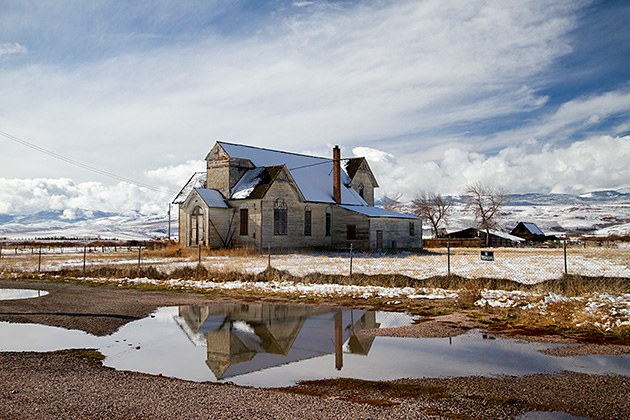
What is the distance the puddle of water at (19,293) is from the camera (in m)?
16.7

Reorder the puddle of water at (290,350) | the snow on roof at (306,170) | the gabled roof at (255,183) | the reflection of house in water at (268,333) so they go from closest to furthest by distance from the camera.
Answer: the puddle of water at (290,350) → the reflection of house in water at (268,333) → the gabled roof at (255,183) → the snow on roof at (306,170)

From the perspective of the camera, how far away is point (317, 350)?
364 inches

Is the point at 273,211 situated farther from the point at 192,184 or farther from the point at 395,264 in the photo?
the point at 395,264

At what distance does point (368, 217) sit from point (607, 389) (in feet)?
123

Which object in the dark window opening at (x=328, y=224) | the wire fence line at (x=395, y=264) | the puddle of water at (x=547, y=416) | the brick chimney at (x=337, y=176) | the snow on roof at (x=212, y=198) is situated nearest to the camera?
the puddle of water at (x=547, y=416)

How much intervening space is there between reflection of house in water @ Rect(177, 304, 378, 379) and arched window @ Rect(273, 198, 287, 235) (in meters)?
27.4

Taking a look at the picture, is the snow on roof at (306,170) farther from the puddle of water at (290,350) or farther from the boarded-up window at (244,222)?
the puddle of water at (290,350)

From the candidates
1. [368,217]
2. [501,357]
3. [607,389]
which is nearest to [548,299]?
[501,357]

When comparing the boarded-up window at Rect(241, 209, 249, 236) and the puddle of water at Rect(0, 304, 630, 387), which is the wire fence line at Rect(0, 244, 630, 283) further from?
the puddle of water at Rect(0, 304, 630, 387)

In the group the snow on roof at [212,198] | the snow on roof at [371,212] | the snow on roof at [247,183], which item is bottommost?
the snow on roof at [371,212]

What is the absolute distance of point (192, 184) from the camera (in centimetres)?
4953

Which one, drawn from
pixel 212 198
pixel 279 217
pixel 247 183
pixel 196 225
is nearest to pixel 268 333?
pixel 279 217

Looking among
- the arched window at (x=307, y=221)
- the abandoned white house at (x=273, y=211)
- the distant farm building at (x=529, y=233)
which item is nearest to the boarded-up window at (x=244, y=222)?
the abandoned white house at (x=273, y=211)

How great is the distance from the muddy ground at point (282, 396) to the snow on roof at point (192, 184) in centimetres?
4055
